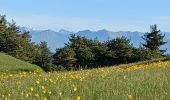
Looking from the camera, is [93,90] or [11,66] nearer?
[93,90]

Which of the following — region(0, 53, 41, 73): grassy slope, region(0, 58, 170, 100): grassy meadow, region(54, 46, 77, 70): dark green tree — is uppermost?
region(0, 58, 170, 100): grassy meadow

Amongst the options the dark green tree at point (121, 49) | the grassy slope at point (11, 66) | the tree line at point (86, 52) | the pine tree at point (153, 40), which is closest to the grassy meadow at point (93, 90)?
the grassy slope at point (11, 66)

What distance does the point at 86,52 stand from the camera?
76688 mm

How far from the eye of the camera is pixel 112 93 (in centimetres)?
951

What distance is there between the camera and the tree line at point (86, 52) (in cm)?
7538

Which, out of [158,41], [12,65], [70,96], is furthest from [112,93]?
[158,41]

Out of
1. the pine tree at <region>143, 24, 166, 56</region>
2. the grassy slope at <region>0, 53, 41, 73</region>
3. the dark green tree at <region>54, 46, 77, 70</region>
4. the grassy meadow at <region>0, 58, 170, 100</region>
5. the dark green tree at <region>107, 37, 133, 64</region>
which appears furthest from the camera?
the pine tree at <region>143, 24, 166, 56</region>

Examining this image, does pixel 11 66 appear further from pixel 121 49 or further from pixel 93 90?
pixel 121 49

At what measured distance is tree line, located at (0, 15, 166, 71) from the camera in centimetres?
7538

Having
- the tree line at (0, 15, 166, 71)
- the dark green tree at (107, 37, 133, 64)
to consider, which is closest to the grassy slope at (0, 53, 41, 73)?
the tree line at (0, 15, 166, 71)

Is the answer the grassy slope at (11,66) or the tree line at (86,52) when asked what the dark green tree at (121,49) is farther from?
the grassy slope at (11,66)

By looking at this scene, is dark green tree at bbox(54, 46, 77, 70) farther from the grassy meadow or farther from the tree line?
the grassy meadow

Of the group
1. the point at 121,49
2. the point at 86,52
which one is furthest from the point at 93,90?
the point at 121,49

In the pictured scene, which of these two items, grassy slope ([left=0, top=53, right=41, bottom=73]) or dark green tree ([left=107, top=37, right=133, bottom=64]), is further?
dark green tree ([left=107, top=37, right=133, bottom=64])
